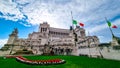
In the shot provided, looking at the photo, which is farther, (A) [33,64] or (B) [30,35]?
(B) [30,35]

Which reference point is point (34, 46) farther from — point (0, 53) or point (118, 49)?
point (118, 49)

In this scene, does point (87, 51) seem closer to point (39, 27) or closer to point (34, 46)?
point (34, 46)

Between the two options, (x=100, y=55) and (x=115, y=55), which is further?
(x=100, y=55)

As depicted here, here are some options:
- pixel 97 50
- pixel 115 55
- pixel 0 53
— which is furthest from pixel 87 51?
pixel 0 53

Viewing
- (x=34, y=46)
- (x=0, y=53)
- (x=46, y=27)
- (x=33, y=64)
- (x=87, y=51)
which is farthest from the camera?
(x=46, y=27)

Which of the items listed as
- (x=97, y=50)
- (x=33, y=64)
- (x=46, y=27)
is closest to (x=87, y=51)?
(x=97, y=50)

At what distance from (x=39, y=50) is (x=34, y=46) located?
12.2 ft

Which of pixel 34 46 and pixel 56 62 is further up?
pixel 34 46

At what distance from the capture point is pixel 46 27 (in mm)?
91625

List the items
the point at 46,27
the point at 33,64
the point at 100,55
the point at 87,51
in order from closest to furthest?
the point at 33,64 → the point at 100,55 → the point at 87,51 → the point at 46,27

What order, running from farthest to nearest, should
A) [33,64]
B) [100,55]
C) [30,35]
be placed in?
[30,35] → [100,55] → [33,64]

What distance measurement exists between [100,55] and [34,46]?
1597 inches

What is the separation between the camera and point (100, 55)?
28250mm

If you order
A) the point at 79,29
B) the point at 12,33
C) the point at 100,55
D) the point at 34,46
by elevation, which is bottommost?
the point at 100,55
